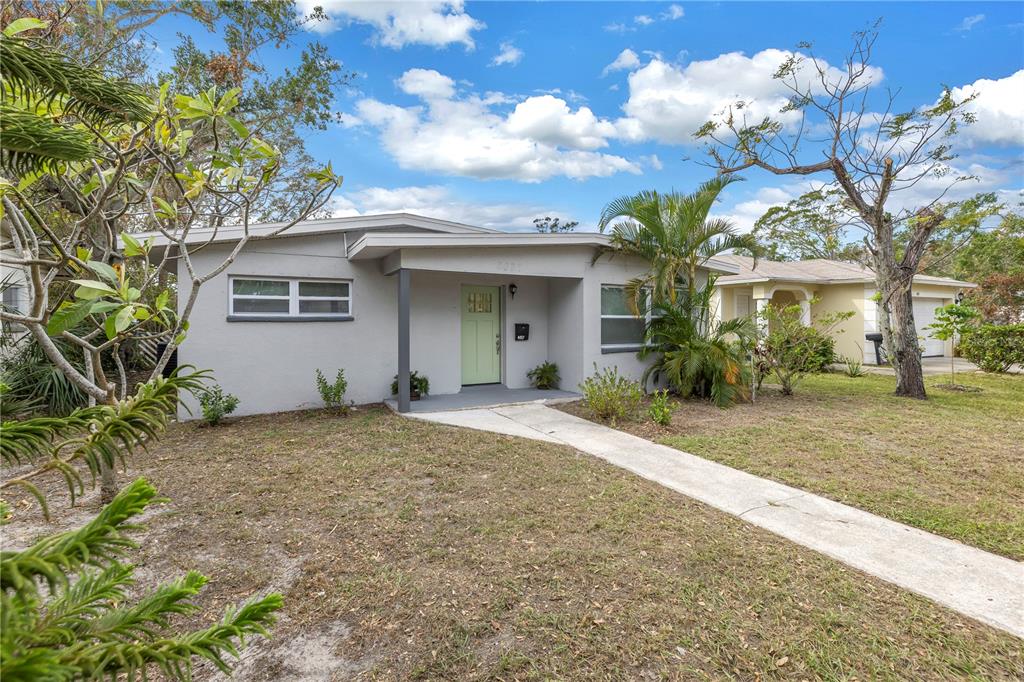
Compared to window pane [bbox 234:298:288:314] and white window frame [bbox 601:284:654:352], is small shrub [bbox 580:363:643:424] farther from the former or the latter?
window pane [bbox 234:298:288:314]

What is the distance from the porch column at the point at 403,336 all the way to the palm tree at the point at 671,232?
3901mm

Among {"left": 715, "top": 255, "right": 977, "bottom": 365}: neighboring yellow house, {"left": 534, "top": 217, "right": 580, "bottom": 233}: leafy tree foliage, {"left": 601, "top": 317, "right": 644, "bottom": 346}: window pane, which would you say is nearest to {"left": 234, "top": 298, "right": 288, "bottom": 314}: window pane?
{"left": 601, "top": 317, "right": 644, "bottom": 346}: window pane

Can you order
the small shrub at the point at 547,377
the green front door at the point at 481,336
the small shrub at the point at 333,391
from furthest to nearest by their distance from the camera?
the small shrub at the point at 547,377, the green front door at the point at 481,336, the small shrub at the point at 333,391

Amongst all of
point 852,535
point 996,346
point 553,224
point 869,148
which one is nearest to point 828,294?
point 996,346

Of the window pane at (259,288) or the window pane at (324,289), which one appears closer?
the window pane at (259,288)

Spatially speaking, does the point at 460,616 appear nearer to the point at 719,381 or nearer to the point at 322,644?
the point at 322,644

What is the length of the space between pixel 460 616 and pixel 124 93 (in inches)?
111

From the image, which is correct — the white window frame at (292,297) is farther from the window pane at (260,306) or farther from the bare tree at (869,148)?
the bare tree at (869,148)

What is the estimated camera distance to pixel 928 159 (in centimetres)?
1021

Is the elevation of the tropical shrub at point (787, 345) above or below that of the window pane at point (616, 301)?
below

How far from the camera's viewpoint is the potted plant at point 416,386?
9.05 m

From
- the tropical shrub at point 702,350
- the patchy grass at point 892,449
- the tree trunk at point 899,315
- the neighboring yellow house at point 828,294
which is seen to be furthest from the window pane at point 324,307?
the neighboring yellow house at point 828,294

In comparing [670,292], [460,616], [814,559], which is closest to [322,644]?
[460,616]

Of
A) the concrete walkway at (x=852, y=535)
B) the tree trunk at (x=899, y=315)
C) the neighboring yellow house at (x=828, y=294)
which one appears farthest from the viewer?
the neighboring yellow house at (x=828, y=294)
